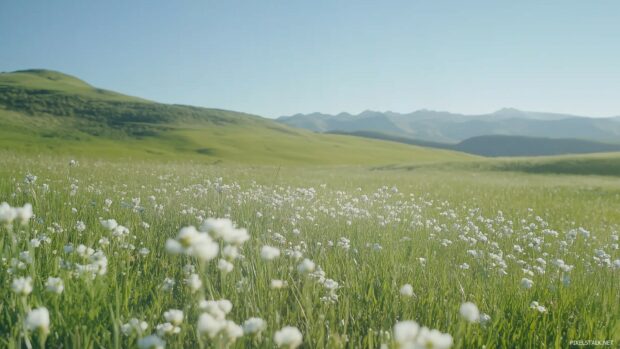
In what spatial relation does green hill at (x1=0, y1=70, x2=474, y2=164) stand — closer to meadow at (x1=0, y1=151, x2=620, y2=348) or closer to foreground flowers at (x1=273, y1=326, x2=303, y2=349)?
meadow at (x1=0, y1=151, x2=620, y2=348)

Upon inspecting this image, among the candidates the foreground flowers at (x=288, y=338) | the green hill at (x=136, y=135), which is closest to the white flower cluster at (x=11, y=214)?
the foreground flowers at (x=288, y=338)

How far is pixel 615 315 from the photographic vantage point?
10.1ft

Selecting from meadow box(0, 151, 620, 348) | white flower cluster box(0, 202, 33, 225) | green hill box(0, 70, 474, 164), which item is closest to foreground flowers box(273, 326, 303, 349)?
meadow box(0, 151, 620, 348)

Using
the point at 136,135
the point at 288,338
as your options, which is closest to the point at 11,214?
the point at 288,338

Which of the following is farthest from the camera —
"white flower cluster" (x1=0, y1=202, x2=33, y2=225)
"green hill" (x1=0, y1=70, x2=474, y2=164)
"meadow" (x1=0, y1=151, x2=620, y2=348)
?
"green hill" (x1=0, y1=70, x2=474, y2=164)

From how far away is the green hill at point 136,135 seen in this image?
2741 inches

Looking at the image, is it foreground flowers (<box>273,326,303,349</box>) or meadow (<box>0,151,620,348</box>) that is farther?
meadow (<box>0,151,620,348</box>)

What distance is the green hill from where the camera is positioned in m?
69.6

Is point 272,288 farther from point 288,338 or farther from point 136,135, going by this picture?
point 136,135

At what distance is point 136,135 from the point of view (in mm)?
92250

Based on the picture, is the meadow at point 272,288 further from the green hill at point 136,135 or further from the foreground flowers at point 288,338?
the green hill at point 136,135

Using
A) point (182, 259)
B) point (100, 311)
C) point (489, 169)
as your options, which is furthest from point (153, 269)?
point (489, 169)

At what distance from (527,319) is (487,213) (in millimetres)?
7914

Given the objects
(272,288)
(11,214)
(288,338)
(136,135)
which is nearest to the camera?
(288,338)
